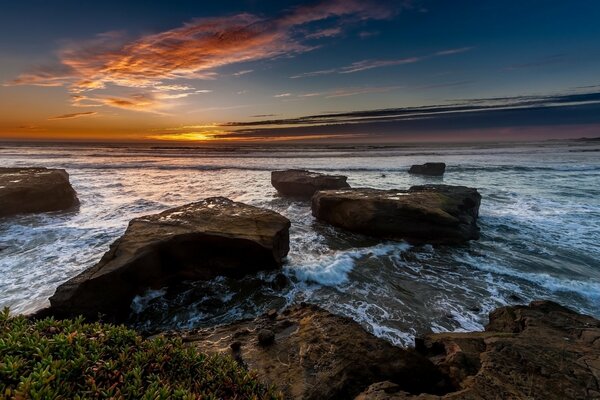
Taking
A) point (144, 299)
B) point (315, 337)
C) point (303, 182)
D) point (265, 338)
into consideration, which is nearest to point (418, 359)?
point (315, 337)

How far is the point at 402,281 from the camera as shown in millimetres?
9312

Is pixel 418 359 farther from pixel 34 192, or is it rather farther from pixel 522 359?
pixel 34 192

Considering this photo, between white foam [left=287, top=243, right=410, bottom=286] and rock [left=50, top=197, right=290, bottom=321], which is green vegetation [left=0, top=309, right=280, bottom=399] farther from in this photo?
white foam [left=287, top=243, right=410, bottom=286]

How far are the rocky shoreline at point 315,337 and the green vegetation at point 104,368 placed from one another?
1.03 m

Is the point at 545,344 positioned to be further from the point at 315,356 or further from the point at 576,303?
the point at 576,303

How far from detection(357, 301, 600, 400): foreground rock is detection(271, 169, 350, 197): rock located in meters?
14.2

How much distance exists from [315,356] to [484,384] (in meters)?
2.24

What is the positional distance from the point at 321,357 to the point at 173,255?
5.73m

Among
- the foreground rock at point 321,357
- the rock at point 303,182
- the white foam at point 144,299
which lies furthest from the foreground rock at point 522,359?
the rock at point 303,182

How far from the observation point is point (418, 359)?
4711mm

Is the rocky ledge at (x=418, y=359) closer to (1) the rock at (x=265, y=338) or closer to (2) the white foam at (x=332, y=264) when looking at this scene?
(1) the rock at (x=265, y=338)

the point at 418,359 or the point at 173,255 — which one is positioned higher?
the point at 173,255

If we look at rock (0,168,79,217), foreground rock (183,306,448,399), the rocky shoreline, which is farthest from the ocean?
foreground rock (183,306,448,399)

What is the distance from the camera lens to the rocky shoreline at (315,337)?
419 cm
